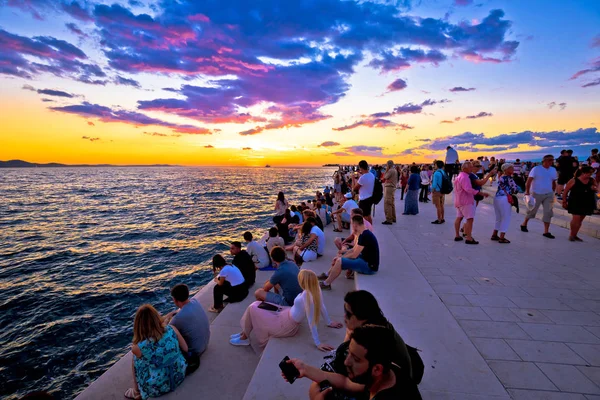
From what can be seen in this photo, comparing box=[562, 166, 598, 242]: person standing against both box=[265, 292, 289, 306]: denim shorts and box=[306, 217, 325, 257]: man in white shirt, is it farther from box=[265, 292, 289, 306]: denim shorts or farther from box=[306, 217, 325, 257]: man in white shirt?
box=[265, 292, 289, 306]: denim shorts

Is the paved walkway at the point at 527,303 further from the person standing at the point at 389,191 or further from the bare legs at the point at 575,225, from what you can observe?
the person standing at the point at 389,191

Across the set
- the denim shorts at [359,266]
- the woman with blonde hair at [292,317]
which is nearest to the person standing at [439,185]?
the denim shorts at [359,266]

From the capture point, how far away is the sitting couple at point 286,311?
3.92 m

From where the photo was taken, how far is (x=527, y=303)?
434 cm

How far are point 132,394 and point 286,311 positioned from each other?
245 centimetres

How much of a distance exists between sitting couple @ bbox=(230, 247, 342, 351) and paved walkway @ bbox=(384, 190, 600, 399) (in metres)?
2.00

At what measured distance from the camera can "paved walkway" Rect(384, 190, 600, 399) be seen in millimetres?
2904

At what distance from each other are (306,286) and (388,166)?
302 inches

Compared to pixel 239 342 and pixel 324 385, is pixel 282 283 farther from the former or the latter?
pixel 324 385

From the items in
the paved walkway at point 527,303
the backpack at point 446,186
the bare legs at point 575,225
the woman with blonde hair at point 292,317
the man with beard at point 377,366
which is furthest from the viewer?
the backpack at point 446,186

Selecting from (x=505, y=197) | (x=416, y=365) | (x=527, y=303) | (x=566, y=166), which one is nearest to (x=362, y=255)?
(x=527, y=303)

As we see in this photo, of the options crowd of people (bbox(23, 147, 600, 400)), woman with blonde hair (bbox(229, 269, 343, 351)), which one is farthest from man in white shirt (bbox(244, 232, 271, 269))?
woman with blonde hair (bbox(229, 269, 343, 351))

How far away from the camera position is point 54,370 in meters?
6.16

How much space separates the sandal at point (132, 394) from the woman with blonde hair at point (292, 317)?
4.88ft
